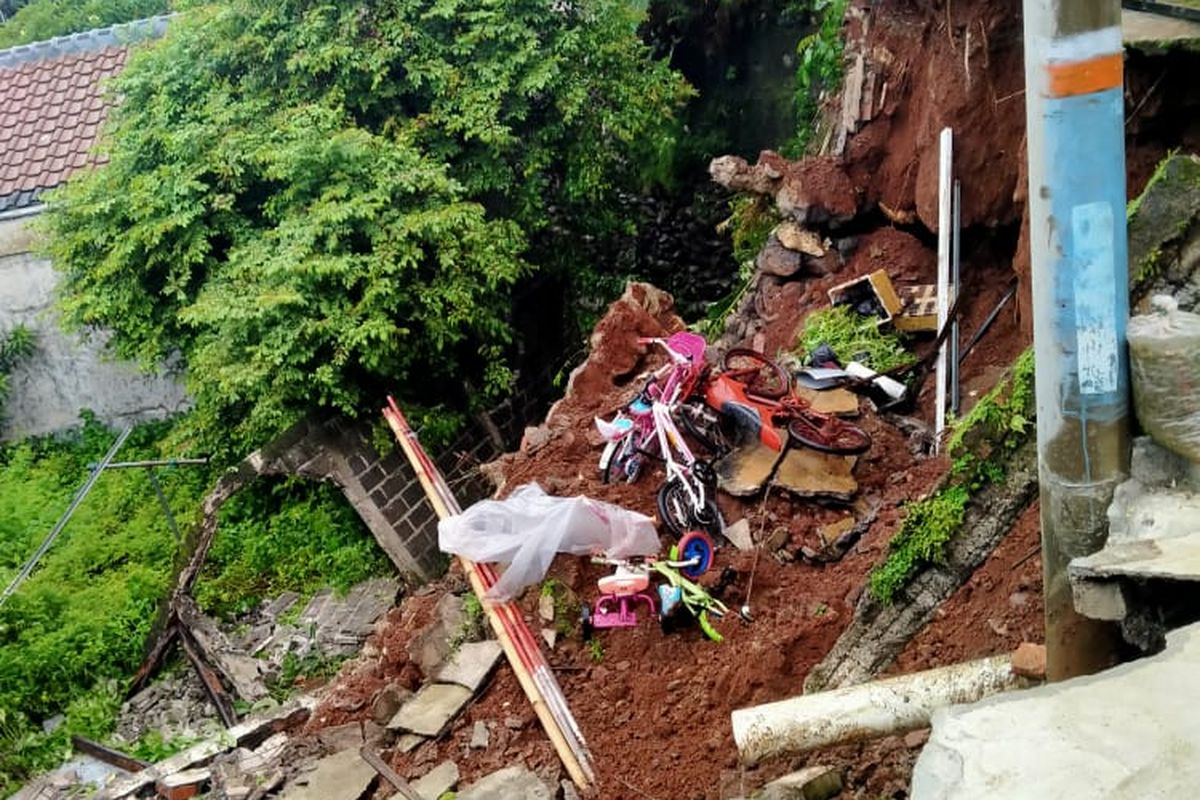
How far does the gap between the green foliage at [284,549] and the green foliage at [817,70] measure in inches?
239

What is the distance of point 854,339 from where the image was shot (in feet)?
25.3

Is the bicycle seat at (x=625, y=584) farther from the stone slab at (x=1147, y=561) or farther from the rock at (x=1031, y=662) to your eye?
the stone slab at (x=1147, y=561)

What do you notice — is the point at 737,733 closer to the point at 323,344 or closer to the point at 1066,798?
the point at 1066,798

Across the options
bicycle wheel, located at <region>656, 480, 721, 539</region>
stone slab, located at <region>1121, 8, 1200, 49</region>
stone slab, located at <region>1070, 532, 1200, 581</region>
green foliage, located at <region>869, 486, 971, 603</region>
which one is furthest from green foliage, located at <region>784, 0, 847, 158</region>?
stone slab, located at <region>1070, 532, 1200, 581</region>

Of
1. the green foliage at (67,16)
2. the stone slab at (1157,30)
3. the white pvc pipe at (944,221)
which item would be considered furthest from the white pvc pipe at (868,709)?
the green foliage at (67,16)

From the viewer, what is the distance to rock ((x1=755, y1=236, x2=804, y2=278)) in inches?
344

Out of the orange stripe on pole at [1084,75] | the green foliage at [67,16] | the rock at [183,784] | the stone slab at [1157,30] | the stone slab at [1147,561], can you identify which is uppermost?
the green foliage at [67,16]

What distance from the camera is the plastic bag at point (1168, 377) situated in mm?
2785

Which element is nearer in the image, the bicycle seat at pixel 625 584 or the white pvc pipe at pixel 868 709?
the white pvc pipe at pixel 868 709

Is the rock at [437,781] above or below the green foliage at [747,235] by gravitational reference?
below

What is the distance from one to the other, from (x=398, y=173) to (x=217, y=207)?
1.85 m

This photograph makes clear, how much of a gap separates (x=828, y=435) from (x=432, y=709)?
303 cm

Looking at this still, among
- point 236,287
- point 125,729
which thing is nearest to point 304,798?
point 125,729

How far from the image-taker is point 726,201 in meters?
13.0
